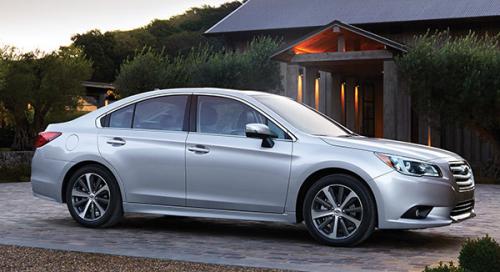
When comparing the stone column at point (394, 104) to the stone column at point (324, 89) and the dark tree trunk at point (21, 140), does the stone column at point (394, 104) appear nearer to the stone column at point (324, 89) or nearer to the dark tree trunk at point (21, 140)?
the stone column at point (324, 89)

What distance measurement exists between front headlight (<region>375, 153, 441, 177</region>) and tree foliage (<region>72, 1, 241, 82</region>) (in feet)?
179

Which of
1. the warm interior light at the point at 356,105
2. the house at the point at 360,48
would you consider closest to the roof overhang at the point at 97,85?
the house at the point at 360,48

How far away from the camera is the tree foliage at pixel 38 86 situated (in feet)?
103

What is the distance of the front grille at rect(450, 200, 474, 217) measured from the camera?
331 inches

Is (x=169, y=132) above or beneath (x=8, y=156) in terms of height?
above

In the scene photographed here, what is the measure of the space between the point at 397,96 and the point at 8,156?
12.1 meters

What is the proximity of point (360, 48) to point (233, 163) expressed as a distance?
16.9 metres

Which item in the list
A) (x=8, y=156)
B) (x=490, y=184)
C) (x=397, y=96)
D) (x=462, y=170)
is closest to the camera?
(x=462, y=170)

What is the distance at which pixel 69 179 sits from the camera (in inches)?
388

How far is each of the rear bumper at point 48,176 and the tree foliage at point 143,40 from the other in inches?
2060

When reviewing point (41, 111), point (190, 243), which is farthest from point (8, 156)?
point (190, 243)

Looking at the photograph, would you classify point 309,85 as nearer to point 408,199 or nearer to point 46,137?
point 46,137

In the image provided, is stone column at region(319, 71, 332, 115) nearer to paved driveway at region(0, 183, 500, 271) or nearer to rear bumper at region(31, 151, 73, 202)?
paved driveway at region(0, 183, 500, 271)

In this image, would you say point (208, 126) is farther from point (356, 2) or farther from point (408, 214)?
point (356, 2)
